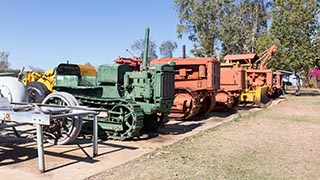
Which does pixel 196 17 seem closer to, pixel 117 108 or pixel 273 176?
pixel 117 108

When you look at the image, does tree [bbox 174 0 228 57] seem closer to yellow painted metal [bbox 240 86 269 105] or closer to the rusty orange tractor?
the rusty orange tractor

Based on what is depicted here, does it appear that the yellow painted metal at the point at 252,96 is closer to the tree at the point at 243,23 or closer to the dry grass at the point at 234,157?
the dry grass at the point at 234,157

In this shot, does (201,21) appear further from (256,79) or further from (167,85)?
(167,85)

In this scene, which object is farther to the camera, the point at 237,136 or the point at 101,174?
the point at 237,136

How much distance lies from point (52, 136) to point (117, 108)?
5.17 ft

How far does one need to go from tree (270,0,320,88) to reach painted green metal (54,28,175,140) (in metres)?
18.2

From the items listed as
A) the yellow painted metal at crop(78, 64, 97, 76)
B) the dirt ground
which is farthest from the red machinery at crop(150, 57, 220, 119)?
the yellow painted metal at crop(78, 64, 97, 76)

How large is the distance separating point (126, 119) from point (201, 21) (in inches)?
1024

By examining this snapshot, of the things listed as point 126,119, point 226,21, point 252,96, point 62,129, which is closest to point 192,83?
point 126,119

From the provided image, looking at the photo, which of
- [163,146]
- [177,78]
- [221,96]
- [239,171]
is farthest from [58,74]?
[221,96]

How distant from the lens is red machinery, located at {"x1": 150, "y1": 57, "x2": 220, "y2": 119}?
10.4 metres

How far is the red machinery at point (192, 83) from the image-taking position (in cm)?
1044

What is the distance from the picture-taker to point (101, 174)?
477cm

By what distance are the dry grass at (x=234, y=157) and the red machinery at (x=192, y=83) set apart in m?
1.53
